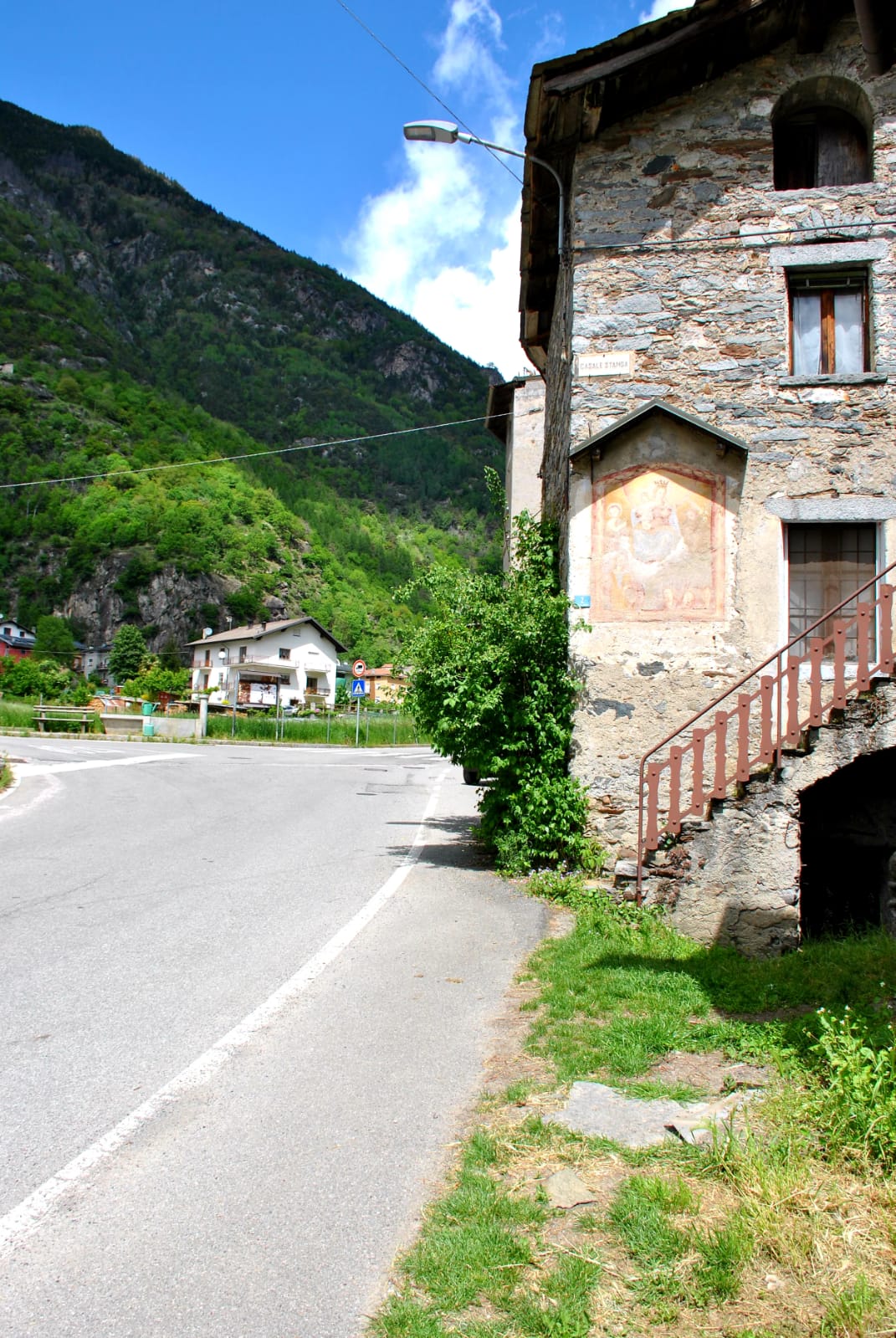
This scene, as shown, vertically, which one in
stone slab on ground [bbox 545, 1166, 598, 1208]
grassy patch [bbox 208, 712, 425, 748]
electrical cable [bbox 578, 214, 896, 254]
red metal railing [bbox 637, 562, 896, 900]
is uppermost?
electrical cable [bbox 578, 214, 896, 254]

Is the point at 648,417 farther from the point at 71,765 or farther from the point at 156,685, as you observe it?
the point at 156,685

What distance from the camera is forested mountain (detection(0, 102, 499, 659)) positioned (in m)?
101

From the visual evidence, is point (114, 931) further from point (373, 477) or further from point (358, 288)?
point (358, 288)

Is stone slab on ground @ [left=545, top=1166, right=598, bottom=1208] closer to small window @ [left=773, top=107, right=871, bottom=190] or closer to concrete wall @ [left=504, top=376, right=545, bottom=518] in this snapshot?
small window @ [left=773, top=107, right=871, bottom=190]

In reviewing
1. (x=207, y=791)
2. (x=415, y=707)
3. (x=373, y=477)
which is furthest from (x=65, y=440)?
(x=415, y=707)

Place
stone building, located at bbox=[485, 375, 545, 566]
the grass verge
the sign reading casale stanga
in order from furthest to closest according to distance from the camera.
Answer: stone building, located at bbox=[485, 375, 545, 566]
the sign reading casale stanga
the grass verge

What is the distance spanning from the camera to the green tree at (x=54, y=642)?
308 feet

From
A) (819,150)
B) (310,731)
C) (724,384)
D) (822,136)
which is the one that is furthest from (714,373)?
(310,731)

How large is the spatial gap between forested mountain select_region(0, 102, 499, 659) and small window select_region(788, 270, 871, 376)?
128 feet

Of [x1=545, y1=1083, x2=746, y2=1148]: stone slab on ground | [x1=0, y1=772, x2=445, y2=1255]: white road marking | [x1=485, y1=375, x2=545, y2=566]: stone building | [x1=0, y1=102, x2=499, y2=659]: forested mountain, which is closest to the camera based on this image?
[x1=0, y1=772, x2=445, y2=1255]: white road marking

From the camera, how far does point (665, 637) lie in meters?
9.93

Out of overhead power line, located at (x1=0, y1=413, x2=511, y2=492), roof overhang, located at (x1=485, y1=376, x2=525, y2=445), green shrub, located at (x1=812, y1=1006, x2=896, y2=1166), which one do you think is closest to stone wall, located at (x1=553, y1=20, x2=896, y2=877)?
green shrub, located at (x1=812, y1=1006, x2=896, y2=1166)

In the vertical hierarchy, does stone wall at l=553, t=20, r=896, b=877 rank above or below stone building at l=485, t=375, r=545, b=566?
below

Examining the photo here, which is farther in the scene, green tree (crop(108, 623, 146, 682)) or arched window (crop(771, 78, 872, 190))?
green tree (crop(108, 623, 146, 682))
